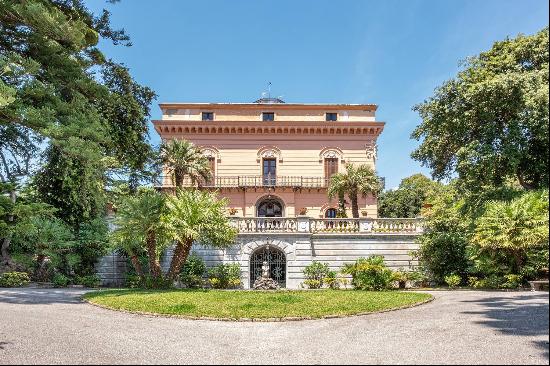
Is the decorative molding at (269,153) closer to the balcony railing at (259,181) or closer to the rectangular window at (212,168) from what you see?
the balcony railing at (259,181)

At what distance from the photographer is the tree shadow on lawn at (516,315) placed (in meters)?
7.52

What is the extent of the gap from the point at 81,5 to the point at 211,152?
21.1 m

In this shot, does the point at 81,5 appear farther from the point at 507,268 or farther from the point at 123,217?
the point at 507,268

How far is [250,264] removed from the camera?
2106cm

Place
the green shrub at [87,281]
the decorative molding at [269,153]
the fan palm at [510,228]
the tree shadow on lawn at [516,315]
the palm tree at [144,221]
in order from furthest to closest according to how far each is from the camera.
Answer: the decorative molding at [269,153], the green shrub at [87,281], the palm tree at [144,221], the fan palm at [510,228], the tree shadow on lawn at [516,315]

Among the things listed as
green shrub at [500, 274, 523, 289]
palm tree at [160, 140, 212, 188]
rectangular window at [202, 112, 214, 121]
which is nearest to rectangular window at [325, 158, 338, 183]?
rectangular window at [202, 112, 214, 121]

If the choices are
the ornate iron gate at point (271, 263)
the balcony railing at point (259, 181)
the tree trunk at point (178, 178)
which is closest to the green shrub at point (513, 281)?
the ornate iron gate at point (271, 263)

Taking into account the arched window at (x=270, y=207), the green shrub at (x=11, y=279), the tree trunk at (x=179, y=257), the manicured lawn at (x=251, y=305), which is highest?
the arched window at (x=270, y=207)

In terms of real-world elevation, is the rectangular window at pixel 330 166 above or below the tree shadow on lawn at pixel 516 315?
above

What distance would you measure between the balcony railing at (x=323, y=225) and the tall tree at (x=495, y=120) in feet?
16.6

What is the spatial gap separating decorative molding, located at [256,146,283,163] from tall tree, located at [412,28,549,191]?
18780 millimetres

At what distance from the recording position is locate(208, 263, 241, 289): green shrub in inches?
784

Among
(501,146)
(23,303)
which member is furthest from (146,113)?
(501,146)

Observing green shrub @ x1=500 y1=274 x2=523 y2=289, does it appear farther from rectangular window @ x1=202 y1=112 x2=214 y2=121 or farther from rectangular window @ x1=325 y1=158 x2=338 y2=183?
rectangular window @ x1=202 y1=112 x2=214 y2=121
